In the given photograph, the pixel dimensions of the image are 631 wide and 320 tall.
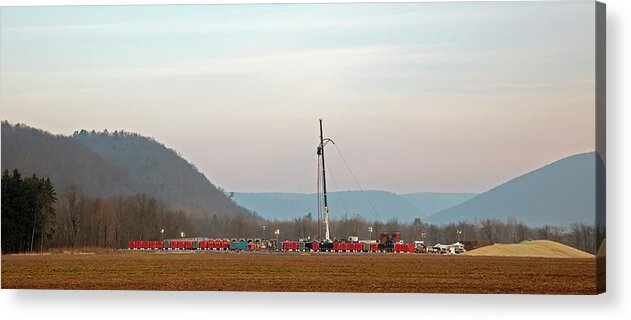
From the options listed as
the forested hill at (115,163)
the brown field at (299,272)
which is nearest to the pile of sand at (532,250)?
the brown field at (299,272)

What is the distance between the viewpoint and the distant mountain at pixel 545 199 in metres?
20.0

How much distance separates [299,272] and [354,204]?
1.25 metres

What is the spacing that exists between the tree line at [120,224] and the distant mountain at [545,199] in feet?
1.62

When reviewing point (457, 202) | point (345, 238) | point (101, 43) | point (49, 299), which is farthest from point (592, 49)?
point (49, 299)

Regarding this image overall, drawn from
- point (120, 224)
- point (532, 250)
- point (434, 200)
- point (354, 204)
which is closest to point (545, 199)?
point (532, 250)

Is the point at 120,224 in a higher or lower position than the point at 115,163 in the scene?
lower

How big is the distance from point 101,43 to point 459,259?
19.8 feet

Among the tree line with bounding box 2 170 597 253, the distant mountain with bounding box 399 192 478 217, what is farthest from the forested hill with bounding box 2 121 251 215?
the distant mountain with bounding box 399 192 478 217

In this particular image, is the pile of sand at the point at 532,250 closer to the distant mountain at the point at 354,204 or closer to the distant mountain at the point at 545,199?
the distant mountain at the point at 545,199

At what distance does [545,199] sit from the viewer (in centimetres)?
2045

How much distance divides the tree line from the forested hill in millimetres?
130

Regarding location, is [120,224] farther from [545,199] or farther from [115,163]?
[545,199]

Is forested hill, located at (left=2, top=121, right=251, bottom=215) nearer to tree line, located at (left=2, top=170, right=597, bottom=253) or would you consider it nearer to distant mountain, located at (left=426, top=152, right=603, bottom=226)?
tree line, located at (left=2, top=170, right=597, bottom=253)

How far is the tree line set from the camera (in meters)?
21.5
